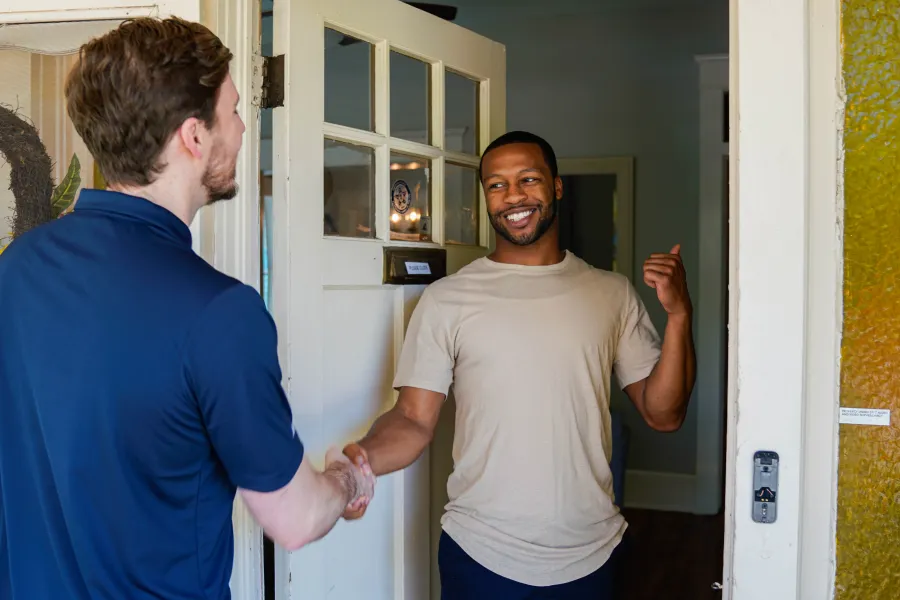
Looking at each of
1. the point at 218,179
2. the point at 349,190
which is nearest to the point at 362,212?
the point at 349,190

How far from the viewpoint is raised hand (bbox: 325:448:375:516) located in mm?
1491

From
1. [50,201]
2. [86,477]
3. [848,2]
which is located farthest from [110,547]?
[848,2]

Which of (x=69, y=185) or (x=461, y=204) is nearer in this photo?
(x=69, y=185)

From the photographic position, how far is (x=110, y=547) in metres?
1.05

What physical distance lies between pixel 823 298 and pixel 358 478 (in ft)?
2.84

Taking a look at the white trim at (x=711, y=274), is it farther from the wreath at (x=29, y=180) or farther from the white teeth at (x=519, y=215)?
the wreath at (x=29, y=180)

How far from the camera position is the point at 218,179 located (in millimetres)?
1203

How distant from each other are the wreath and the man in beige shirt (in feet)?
2.86

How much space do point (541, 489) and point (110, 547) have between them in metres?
1.09

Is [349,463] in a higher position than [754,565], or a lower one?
higher

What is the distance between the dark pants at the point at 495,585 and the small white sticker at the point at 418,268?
0.69 metres

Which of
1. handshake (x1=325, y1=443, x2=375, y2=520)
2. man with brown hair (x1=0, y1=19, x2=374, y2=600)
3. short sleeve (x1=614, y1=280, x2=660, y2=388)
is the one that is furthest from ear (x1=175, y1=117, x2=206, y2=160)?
short sleeve (x1=614, y1=280, x2=660, y2=388)

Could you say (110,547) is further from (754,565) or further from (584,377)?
(584,377)

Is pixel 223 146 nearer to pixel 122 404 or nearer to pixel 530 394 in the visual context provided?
pixel 122 404
